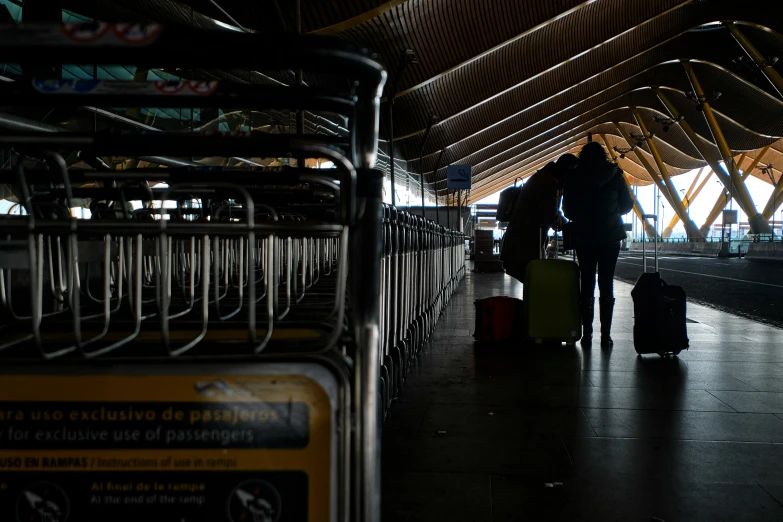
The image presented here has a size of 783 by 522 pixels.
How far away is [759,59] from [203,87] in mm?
41024

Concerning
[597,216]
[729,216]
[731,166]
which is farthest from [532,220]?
[731,166]

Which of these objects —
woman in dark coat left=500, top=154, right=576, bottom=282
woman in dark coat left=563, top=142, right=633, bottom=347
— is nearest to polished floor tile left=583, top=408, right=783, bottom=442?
woman in dark coat left=563, top=142, right=633, bottom=347

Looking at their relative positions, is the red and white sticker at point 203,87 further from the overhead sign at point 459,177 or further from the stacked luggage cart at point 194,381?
the overhead sign at point 459,177

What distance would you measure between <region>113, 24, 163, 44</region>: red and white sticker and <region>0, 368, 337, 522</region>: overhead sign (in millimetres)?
649

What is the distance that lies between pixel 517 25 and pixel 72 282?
1985 centimetres

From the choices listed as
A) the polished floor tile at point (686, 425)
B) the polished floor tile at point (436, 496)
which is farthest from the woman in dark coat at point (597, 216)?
the polished floor tile at point (436, 496)

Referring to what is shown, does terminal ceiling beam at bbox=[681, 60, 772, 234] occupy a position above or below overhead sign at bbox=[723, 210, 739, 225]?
above

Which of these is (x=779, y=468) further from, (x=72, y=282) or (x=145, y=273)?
(x=145, y=273)

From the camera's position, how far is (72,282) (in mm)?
1504

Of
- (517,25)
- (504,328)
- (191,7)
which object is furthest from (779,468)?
(517,25)

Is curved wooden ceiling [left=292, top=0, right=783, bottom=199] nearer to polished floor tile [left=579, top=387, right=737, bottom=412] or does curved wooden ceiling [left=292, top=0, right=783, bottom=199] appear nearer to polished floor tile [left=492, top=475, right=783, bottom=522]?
polished floor tile [left=579, top=387, right=737, bottom=412]

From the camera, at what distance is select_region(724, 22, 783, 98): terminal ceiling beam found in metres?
35.2

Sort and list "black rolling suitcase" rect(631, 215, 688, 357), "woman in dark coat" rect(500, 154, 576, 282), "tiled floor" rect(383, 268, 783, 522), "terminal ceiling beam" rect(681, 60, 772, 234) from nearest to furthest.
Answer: "tiled floor" rect(383, 268, 783, 522) → "black rolling suitcase" rect(631, 215, 688, 357) → "woman in dark coat" rect(500, 154, 576, 282) → "terminal ceiling beam" rect(681, 60, 772, 234)

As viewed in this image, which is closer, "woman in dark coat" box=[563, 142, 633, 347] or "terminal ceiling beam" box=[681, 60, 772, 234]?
"woman in dark coat" box=[563, 142, 633, 347]
